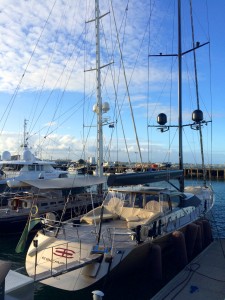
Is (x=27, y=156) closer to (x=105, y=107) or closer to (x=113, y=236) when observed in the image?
(x=105, y=107)

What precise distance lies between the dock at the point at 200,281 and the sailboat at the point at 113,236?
1185 mm

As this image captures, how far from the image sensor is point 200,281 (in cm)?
956

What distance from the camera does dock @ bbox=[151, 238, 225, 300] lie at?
28.3ft

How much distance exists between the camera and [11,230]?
16.9m

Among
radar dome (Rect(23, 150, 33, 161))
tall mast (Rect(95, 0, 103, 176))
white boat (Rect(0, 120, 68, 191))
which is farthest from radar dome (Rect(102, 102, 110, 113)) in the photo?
radar dome (Rect(23, 150, 33, 161))

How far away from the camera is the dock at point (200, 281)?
8625mm

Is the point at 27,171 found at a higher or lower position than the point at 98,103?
lower

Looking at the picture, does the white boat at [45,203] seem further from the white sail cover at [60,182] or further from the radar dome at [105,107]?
the radar dome at [105,107]

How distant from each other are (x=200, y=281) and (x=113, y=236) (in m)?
3.16

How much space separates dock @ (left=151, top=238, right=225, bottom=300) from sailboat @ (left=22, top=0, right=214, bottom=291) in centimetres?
118

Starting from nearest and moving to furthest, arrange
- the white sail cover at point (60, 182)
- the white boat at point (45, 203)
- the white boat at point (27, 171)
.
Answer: the white sail cover at point (60, 182)
the white boat at point (45, 203)
the white boat at point (27, 171)

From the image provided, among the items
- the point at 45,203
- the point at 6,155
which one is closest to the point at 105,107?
the point at 45,203

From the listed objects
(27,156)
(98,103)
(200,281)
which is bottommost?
(200,281)

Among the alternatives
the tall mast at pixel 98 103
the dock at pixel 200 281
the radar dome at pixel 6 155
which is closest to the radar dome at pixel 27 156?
the radar dome at pixel 6 155
